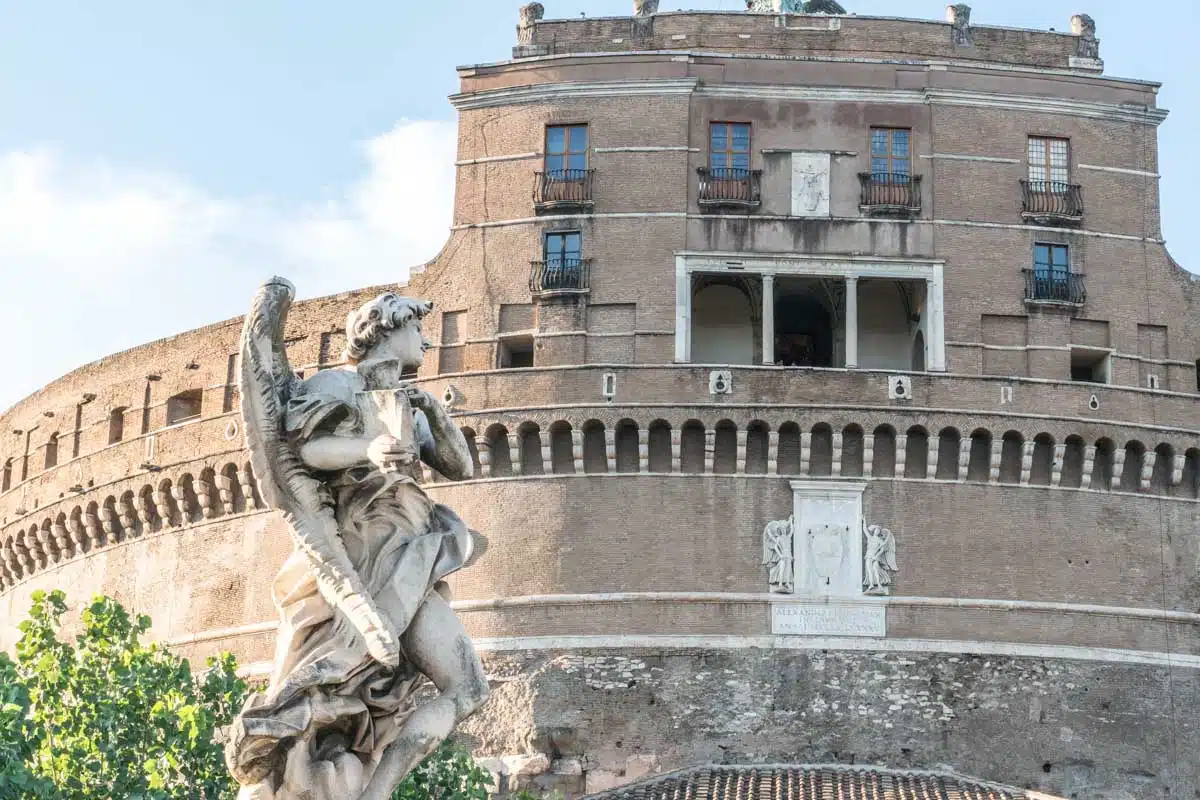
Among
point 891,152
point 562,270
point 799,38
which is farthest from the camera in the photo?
point 799,38

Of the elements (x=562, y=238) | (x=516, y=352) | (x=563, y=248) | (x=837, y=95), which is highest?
(x=837, y=95)

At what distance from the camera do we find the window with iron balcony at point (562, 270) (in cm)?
3406

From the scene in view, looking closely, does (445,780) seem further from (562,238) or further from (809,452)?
(562,238)

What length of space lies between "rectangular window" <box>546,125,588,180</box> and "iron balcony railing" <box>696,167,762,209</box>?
184cm

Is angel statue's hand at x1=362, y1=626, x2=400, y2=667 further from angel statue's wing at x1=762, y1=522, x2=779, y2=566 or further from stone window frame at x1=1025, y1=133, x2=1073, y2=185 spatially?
stone window frame at x1=1025, y1=133, x2=1073, y2=185

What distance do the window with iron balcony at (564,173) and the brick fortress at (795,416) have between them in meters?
0.05

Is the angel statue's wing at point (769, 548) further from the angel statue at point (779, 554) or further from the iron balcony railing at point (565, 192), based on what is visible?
the iron balcony railing at point (565, 192)

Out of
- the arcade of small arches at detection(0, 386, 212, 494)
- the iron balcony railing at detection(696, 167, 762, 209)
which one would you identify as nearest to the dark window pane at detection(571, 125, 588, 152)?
the iron balcony railing at detection(696, 167, 762, 209)

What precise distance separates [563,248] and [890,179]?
5.10 meters

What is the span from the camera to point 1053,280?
3416 cm

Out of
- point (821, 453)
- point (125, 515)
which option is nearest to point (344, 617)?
point (821, 453)

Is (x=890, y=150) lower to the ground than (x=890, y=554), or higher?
higher

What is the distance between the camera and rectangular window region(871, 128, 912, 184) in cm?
3484

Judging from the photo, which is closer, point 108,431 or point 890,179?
point 890,179
